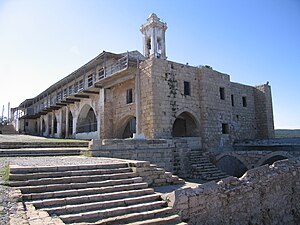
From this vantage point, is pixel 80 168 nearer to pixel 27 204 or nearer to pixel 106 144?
pixel 27 204

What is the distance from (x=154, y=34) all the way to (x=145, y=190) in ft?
53.9

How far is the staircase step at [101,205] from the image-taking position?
4.57 meters

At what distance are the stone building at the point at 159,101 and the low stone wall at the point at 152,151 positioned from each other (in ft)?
4.95

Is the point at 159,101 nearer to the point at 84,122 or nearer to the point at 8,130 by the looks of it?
the point at 84,122

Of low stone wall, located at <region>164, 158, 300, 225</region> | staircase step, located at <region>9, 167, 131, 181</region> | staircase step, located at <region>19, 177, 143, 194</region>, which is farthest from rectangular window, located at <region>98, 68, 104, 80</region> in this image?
low stone wall, located at <region>164, 158, 300, 225</region>

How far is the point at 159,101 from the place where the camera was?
46.4 feet

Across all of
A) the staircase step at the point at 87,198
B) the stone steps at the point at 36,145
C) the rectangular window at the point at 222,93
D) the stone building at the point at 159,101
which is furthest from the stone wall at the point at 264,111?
the staircase step at the point at 87,198

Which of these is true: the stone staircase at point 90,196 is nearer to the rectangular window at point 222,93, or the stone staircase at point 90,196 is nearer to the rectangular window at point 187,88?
the rectangular window at point 187,88

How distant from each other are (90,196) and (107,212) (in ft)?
2.03

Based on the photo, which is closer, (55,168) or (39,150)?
(55,168)

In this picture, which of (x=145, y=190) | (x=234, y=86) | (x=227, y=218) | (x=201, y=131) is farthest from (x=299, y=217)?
(x=234, y=86)

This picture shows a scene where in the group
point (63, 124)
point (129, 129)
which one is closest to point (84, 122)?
point (63, 124)

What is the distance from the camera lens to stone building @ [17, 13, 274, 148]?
14.4 metres

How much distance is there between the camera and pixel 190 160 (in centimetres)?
1266
